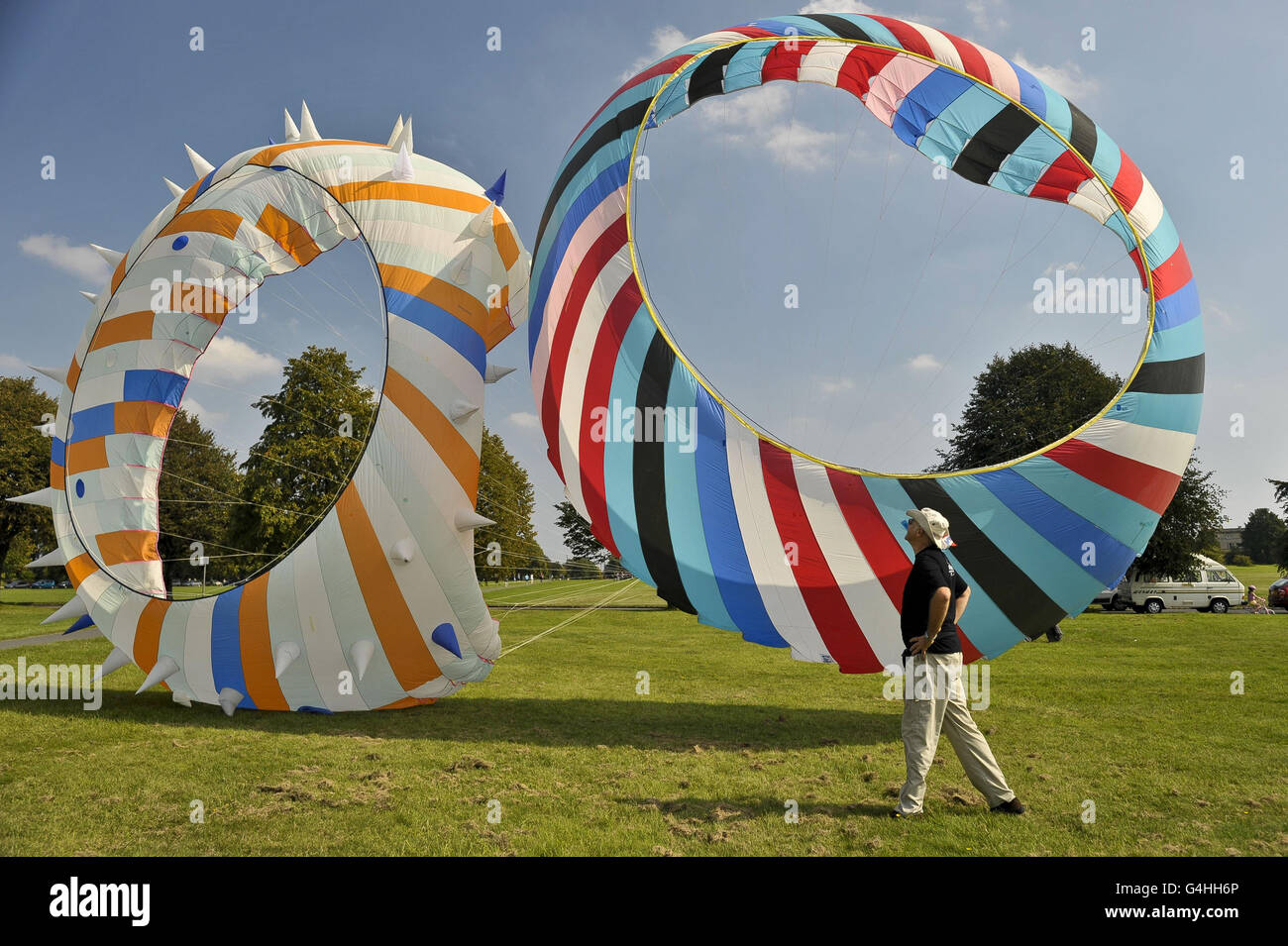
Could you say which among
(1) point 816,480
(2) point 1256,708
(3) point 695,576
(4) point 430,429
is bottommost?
(2) point 1256,708

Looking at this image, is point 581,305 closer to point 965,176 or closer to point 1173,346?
point 965,176

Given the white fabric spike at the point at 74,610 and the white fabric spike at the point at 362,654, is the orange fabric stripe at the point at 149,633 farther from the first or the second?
the white fabric spike at the point at 362,654

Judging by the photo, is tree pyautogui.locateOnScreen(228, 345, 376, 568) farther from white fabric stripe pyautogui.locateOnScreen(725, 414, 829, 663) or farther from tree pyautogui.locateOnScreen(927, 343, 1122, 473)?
tree pyautogui.locateOnScreen(927, 343, 1122, 473)

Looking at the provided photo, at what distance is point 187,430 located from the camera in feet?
97.1

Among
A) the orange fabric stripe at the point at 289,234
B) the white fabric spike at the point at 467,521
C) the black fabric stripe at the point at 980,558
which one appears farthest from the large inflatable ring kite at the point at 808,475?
the orange fabric stripe at the point at 289,234

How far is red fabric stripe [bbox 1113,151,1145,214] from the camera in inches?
257

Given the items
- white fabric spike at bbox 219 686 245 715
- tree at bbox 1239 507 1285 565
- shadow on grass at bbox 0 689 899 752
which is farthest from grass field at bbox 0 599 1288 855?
tree at bbox 1239 507 1285 565

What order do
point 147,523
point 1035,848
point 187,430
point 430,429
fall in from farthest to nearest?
point 187,430 < point 147,523 < point 430,429 < point 1035,848

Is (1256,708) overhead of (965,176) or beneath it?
beneath

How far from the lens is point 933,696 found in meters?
4.59

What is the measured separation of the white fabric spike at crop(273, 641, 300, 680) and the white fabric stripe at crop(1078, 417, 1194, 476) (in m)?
7.03

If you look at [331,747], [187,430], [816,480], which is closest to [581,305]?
[816,480]

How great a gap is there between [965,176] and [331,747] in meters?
7.99

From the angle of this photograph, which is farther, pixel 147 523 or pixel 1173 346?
pixel 147 523
